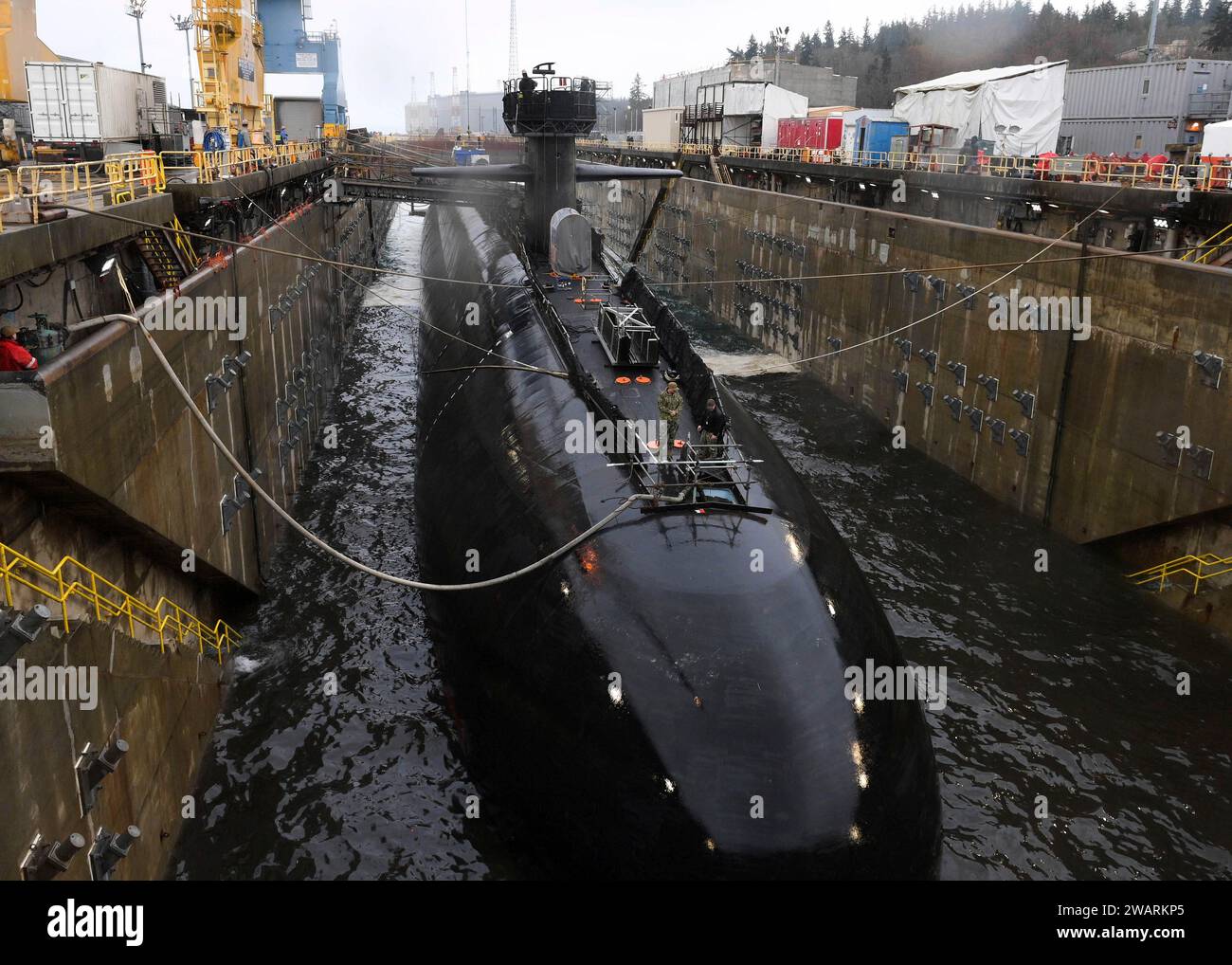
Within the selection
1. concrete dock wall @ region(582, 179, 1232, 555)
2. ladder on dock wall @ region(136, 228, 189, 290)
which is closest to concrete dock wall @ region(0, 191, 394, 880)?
ladder on dock wall @ region(136, 228, 189, 290)

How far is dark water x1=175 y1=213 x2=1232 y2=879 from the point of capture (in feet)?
46.1

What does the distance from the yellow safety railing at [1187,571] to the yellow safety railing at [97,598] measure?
20060 millimetres

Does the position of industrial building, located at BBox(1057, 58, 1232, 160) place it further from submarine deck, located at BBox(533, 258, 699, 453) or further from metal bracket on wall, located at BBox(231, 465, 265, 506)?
metal bracket on wall, located at BBox(231, 465, 265, 506)

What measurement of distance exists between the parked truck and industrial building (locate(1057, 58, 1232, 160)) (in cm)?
3911

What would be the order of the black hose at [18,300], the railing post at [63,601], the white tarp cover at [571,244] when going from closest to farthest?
the railing post at [63,601], the black hose at [18,300], the white tarp cover at [571,244]

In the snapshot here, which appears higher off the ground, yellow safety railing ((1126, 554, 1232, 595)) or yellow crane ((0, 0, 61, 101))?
yellow crane ((0, 0, 61, 101))

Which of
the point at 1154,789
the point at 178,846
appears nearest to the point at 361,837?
the point at 178,846

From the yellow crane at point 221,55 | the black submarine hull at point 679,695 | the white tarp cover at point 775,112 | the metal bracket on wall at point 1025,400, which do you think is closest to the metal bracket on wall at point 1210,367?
the metal bracket on wall at point 1025,400

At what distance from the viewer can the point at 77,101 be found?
27.8m

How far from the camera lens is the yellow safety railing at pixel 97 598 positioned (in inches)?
391

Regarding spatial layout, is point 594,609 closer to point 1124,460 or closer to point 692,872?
point 692,872

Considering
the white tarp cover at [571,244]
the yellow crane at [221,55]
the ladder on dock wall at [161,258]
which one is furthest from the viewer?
the yellow crane at [221,55]

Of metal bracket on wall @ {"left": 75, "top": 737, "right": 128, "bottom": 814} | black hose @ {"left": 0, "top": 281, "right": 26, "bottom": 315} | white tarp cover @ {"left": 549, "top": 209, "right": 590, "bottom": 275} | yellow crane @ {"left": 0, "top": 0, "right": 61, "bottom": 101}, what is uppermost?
yellow crane @ {"left": 0, "top": 0, "right": 61, "bottom": 101}

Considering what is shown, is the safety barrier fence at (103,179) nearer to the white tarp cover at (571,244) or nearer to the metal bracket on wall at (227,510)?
the metal bracket on wall at (227,510)
